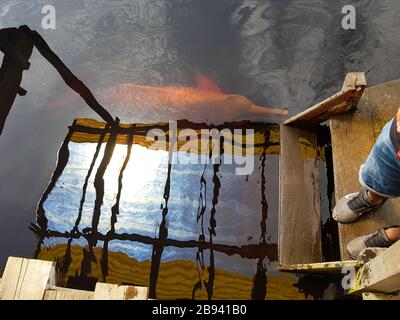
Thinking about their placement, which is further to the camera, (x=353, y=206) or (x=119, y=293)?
(x=353, y=206)

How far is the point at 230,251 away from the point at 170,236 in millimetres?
607

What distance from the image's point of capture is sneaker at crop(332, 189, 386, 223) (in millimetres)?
2812

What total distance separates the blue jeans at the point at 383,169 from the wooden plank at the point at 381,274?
1.62ft

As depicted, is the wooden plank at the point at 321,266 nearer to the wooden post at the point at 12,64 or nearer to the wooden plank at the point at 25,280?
the wooden plank at the point at 25,280

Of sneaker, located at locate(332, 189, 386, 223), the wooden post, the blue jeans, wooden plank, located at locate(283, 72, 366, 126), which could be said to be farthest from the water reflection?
the blue jeans

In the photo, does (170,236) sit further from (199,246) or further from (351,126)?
(351,126)

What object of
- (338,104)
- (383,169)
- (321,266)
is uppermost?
(338,104)

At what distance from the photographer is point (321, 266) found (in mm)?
2746

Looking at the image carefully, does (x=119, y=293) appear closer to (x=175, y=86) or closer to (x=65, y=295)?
(x=65, y=295)

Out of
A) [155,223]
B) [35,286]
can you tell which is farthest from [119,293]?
[155,223]

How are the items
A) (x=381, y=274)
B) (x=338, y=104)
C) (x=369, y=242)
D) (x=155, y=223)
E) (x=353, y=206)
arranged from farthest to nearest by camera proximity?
(x=155, y=223), (x=338, y=104), (x=353, y=206), (x=369, y=242), (x=381, y=274)

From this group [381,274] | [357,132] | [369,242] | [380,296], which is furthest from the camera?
[357,132]

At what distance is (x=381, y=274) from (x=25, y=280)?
2.16 m

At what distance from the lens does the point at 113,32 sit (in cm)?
465
